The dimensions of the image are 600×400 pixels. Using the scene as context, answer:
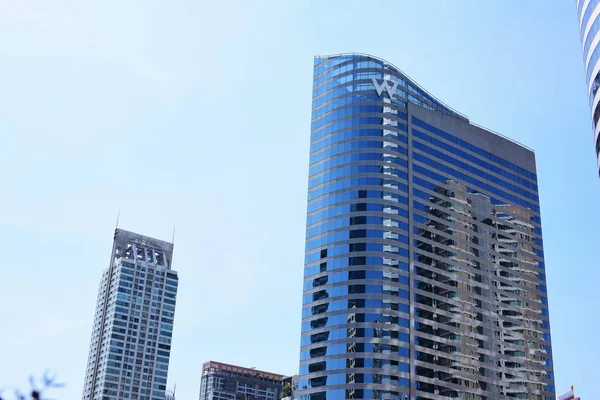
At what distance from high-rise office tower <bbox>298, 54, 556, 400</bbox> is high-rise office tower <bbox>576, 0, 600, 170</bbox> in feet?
172

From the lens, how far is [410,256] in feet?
459

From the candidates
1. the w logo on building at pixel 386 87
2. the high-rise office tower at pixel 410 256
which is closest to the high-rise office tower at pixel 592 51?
the high-rise office tower at pixel 410 256

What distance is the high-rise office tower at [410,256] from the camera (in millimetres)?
131625

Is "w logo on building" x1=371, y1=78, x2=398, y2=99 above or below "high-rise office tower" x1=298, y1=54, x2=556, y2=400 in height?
above

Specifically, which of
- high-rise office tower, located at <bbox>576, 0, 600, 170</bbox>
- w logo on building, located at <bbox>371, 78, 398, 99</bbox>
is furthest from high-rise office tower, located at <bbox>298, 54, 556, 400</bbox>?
high-rise office tower, located at <bbox>576, 0, 600, 170</bbox>

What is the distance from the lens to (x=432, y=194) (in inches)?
5896

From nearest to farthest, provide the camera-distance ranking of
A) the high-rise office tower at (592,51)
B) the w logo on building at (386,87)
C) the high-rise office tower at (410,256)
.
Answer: the high-rise office tower at (592,51)
the high-rise office tower at (410,256)
the w logo on building at (386,87)

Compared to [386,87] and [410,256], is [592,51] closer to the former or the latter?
[410,256]

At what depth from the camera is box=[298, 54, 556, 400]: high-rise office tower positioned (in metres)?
132

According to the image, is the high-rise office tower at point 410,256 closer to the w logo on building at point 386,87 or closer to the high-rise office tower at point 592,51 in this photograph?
the w logo on building at point 386,87

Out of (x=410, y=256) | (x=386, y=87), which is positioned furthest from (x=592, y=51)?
(x=386, y=87)

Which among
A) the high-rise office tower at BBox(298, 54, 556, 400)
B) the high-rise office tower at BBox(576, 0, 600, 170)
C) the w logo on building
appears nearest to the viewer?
the high-rise office tower at BBox(576, 0, 600, 170)

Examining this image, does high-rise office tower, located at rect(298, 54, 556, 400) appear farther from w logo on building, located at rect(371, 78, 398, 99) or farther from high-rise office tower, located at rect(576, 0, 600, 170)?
high-rise office tower, located at rect(576, 0, 600, 170)

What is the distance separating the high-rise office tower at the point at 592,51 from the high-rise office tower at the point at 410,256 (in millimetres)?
52343
